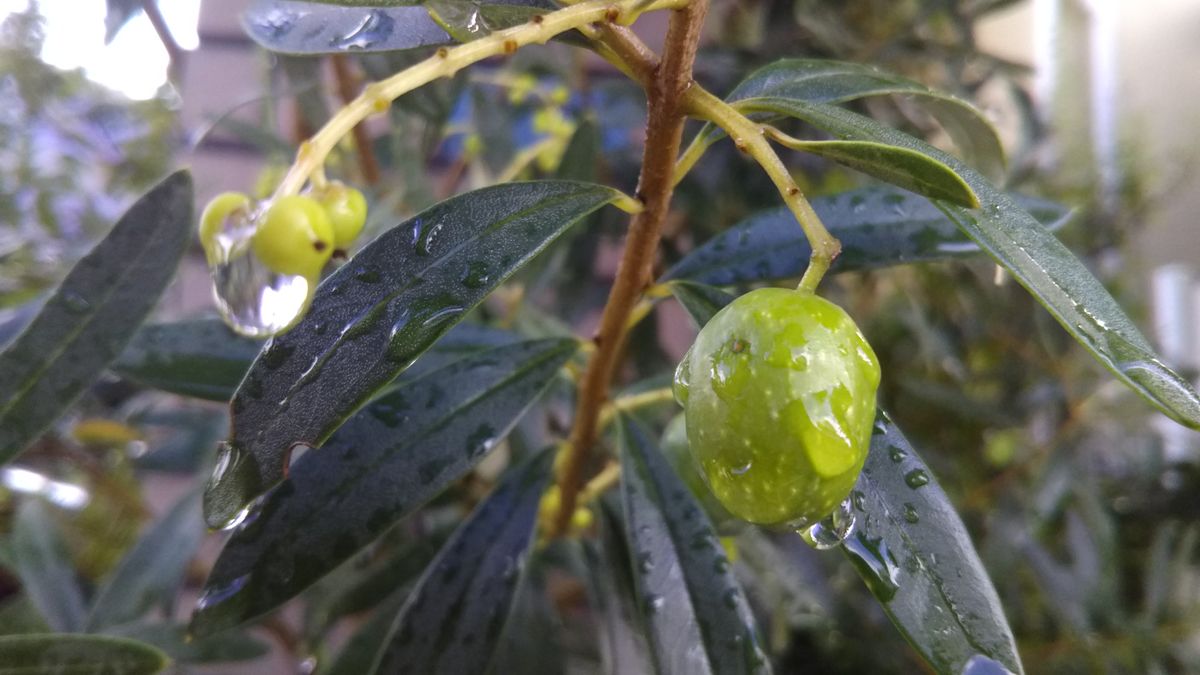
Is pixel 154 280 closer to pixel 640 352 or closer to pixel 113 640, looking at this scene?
pixel 113 640

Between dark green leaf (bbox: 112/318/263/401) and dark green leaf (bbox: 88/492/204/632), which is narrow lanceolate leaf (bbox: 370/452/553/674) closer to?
dark green leaf (bbox: 112/318/263/401)

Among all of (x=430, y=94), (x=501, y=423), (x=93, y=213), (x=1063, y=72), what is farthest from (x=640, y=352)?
(x=1063, y=72)

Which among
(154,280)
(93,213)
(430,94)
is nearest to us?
(154,280)

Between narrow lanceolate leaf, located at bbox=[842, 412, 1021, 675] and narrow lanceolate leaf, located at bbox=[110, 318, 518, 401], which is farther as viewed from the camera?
narrow lanceolate leaf, located at bbox=[110, 318, 518, 401]

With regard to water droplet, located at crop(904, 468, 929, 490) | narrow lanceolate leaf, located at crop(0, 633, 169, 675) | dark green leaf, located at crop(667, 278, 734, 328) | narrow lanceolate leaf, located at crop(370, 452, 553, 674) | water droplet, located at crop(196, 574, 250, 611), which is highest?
narrow lanceolate leaf, located at crop(0, 633, 169, 675)

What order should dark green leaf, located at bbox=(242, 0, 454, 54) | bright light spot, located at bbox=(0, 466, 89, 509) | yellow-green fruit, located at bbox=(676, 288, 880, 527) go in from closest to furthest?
yellow-green fruit, located at bbox=(676, 288, 880, 527), dark green leaf, located at bbox=(242, 0, 454, 54), bright light spot, located at bbox=(0, 466, 89, 509)

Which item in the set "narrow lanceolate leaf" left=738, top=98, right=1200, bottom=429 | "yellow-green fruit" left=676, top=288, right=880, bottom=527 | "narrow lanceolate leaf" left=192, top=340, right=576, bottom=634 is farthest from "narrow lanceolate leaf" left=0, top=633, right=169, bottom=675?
"narrow lanceolate leaf" left=738, top=98, right=1200, bottom=429

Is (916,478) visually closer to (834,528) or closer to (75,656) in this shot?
(834,528)
